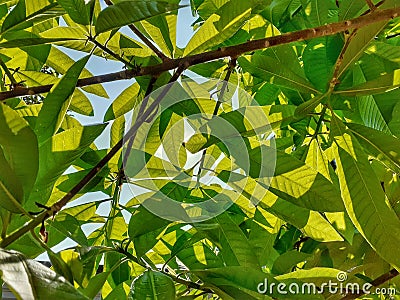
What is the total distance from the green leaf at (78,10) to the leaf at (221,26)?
11cm

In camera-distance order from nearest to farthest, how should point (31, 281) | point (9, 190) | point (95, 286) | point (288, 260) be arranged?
1. point (31, 281)
2. point (9, 190)
3. point (95, 286)
4. point (288, 260)

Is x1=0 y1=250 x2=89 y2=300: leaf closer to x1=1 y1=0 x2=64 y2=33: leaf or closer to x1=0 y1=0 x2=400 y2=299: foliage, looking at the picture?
x1=0 y1=0 x2=400 y2=299: foliage

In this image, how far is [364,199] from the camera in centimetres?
48

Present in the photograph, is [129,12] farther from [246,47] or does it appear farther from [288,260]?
[288,260]

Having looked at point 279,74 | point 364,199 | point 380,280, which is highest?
point 279,74

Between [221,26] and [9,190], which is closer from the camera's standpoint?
[9,190]

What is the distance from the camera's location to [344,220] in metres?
0.60

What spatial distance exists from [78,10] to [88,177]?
138 mm

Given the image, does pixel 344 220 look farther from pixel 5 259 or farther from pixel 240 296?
pixel 5 259

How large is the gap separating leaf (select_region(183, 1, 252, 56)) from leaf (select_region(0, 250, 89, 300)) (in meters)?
0.30

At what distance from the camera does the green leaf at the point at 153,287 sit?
43 centimetres

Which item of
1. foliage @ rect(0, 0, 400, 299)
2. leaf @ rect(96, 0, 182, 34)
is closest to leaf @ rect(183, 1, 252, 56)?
foliage @ rect(0, 0, 400, 299)

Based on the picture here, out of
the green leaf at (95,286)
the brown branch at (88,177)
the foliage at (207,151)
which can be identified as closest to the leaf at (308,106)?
the foliage at (207,151)

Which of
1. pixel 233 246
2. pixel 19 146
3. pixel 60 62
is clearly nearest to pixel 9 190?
pixel 19 146
